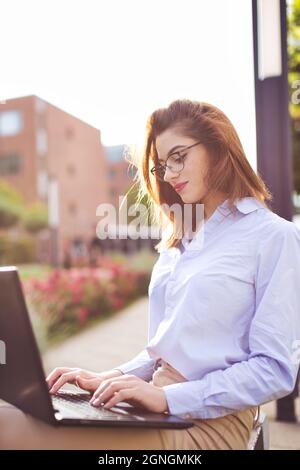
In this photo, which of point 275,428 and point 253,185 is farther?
point 275,428

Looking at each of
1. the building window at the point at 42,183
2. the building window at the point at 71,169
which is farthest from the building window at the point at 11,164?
the building window at the point at 71,169

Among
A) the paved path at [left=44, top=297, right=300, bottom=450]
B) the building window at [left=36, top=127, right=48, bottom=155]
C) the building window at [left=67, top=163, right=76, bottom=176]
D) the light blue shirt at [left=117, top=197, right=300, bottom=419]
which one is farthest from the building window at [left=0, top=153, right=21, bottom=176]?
the light blue shirt at [left=117, top=197, right=300, bottom=419]

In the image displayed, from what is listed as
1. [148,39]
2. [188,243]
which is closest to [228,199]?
[188,243]

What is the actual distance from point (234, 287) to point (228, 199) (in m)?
0.21

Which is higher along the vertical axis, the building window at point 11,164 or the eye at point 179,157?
the building window at point 11,164

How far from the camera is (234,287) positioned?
3.32 ft

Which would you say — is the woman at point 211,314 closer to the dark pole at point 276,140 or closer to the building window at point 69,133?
the dark pole at point 276,140

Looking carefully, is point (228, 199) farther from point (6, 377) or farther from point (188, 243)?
point (6, 377)

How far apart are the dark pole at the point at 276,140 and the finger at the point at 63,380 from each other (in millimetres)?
1631

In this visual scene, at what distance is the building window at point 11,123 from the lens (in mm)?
A: 21234

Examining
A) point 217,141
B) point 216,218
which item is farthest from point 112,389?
point 217,141

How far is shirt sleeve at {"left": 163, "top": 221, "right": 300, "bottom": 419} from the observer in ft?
3.09

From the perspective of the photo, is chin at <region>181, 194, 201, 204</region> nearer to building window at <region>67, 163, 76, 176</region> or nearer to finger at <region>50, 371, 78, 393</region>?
finger at <region>50, 371, 78, 393</region>

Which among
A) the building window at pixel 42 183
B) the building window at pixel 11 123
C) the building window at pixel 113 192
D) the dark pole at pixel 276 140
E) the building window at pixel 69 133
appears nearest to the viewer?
the dark pole at pixel 276 140
